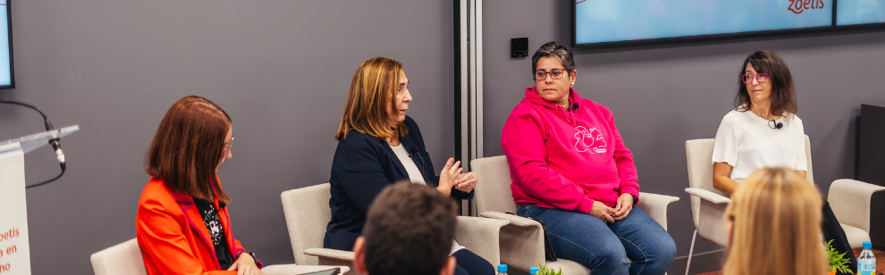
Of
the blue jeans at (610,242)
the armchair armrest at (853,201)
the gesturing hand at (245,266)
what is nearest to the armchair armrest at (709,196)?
the blue jeans at (610,242)

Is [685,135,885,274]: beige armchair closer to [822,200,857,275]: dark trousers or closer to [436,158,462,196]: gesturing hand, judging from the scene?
[822,200,857,275]: dark trousers

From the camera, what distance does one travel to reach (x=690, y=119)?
379 centimetres

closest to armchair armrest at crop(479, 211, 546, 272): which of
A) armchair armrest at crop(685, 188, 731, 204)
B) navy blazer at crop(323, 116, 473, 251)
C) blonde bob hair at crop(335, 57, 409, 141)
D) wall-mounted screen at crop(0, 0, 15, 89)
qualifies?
navy blazer at crop(323, 116, 473, 251)

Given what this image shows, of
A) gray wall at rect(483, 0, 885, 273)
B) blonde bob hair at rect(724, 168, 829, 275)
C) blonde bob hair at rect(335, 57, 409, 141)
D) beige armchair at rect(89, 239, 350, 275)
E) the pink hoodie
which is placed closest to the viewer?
blonde bob hair at rect(724, 168, 829, 275)

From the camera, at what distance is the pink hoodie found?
2.86m

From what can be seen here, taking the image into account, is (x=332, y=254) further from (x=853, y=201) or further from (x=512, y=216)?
(x=853, y=201)

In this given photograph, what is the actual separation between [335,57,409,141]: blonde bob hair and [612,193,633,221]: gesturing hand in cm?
104

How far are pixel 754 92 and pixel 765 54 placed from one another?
0.60ft

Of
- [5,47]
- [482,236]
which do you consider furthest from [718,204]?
[5,47]

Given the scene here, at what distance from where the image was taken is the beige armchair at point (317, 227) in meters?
2.55

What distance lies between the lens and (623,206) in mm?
2918

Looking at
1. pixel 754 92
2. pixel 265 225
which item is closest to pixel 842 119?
pixel 754 92

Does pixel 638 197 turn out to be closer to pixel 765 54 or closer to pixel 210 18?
pixel 765 54

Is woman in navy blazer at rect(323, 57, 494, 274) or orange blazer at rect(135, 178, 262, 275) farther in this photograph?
woman in navy blazer at rect(323, 57, 494, 274)
